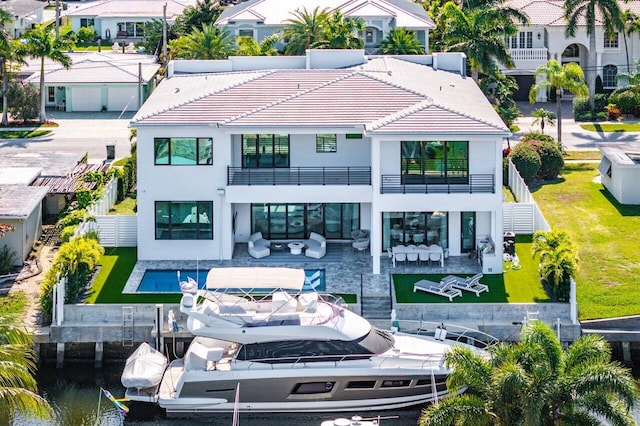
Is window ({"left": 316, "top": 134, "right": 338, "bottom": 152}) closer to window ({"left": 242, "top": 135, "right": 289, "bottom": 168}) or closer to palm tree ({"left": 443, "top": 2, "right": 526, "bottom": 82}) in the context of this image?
window ({"left": 242, "top": 135, "right": 289, "bottom": 168})

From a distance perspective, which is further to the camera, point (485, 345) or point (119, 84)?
point (119, 84)

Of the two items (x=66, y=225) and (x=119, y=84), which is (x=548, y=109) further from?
(x=66, y=225)

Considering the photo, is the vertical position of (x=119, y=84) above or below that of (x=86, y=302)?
above

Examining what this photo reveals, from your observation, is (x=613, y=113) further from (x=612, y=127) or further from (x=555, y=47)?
(x=555, y=47)

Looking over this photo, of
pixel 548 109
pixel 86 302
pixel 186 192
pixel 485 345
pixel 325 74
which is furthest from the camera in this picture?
pixel 548 109

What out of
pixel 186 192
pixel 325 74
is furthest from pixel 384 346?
pixel 325 74

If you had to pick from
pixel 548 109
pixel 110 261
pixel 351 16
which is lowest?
pixel 110 261

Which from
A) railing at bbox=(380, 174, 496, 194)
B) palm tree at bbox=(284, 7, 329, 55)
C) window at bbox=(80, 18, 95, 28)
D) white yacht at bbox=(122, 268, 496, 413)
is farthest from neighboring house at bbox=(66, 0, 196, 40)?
white yacht at bbox=(122, 268, 496, 413)
